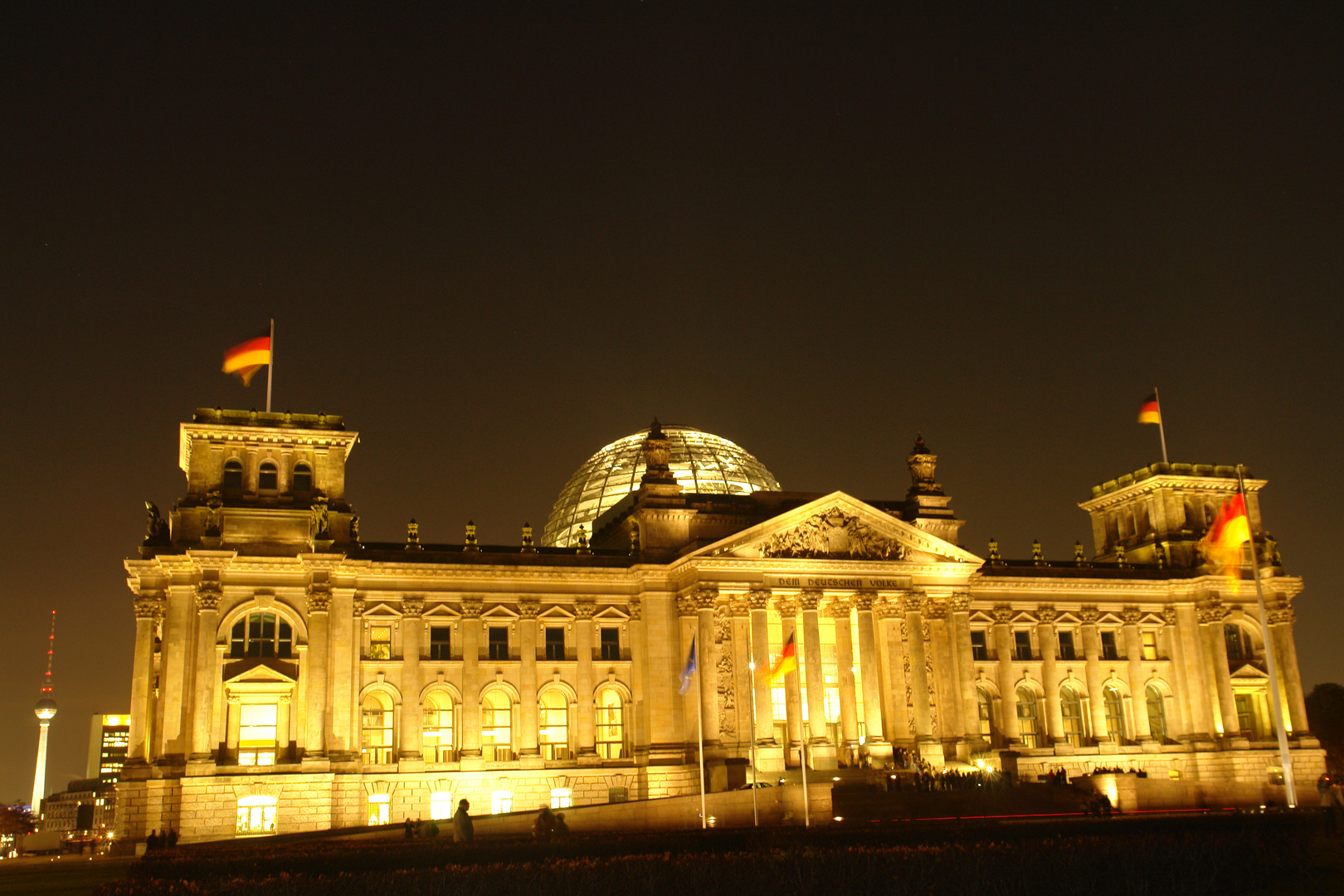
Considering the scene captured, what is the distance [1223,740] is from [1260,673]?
20.2 feet

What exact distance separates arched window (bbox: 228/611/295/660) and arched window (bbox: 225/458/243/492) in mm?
7279

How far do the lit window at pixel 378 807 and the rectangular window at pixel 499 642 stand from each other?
969 cm

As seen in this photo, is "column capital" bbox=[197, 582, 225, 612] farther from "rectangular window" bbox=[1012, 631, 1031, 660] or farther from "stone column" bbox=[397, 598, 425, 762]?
"rectangular window" bbox=[1012, 631, 1031, 660]

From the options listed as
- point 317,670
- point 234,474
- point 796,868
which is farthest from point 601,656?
point 796,868

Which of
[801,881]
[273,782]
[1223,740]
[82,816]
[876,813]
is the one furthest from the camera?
[82,816]

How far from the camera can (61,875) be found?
49.0 m

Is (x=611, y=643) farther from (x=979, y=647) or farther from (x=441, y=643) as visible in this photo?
(x=979, y=647)

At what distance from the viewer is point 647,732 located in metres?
72.6

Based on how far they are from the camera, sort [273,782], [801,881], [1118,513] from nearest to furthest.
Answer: [801,881] → [273,782] → [1118,513]

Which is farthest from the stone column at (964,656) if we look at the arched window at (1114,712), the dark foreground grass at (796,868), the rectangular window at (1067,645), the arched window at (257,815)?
the dark foreground grass at (796,868)

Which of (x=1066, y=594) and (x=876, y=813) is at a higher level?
(x=1066, y=594)

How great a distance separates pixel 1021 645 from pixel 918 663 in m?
11.7

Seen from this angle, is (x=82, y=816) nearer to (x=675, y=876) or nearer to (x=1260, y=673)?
(x=1260, y=673)

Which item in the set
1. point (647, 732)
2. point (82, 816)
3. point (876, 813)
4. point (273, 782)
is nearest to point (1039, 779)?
point (876, 813)
